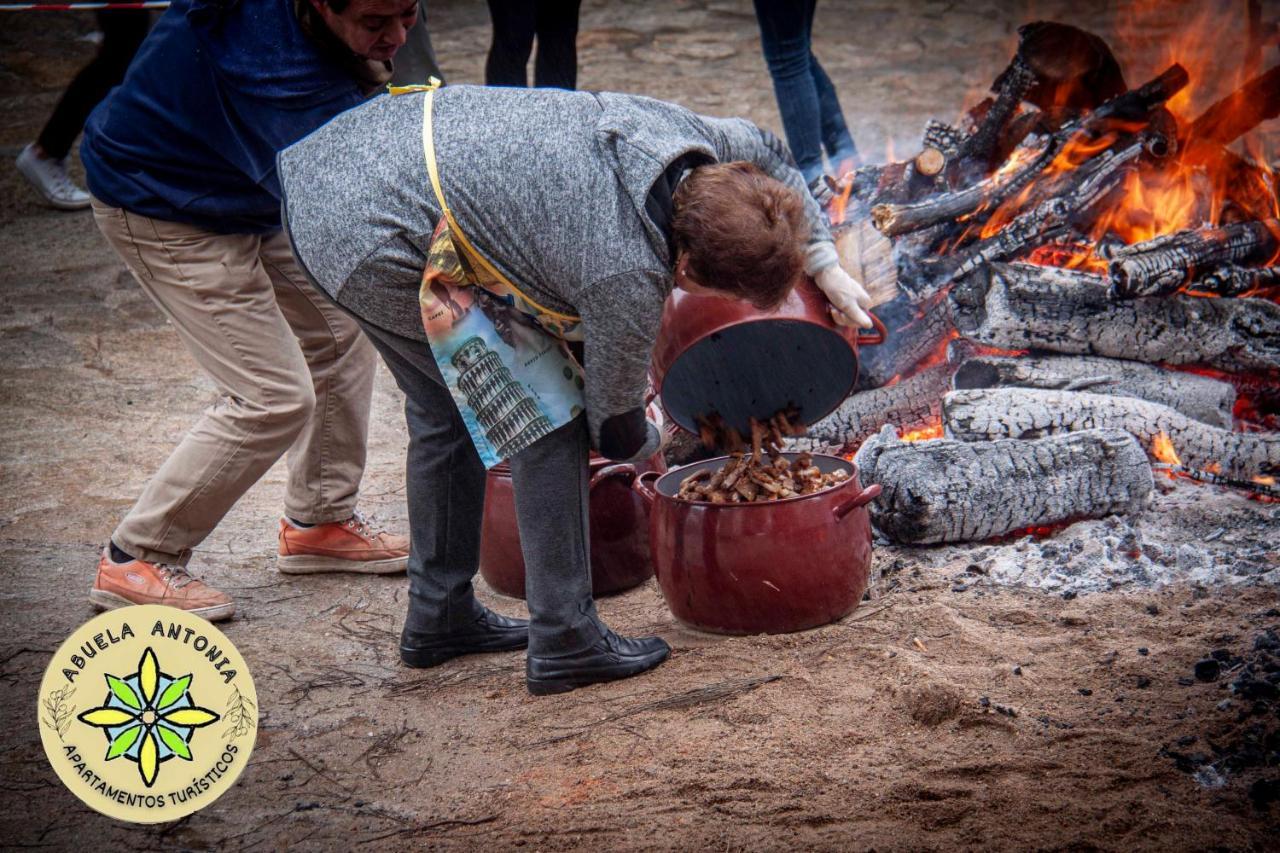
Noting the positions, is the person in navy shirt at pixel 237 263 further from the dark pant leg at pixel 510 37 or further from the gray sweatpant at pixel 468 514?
the dark pant leg at pixel 510 37

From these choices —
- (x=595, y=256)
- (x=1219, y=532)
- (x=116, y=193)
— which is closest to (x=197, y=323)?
(x=116, y=193)

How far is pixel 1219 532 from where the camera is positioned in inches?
138

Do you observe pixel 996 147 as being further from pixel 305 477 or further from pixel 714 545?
pixel 305 477

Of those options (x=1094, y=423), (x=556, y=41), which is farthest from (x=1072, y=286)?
(x=556, y=41)

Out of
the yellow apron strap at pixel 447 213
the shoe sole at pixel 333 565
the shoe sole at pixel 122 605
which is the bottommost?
the shoe sole at pixel 333 565

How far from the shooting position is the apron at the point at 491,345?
2488 millimetres

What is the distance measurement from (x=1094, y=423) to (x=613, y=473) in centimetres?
163

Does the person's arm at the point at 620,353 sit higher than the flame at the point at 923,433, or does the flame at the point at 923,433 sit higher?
the person's arm at the point at 620,353

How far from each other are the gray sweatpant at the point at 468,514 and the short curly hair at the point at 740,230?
594mm

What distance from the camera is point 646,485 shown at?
11.4 ft

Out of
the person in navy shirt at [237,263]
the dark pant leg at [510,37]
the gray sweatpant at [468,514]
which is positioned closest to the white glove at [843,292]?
the gray sweatpant at [468,514]

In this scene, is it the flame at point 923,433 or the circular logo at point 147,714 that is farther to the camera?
the flame at point 923,433

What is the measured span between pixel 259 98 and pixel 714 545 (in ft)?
5.14

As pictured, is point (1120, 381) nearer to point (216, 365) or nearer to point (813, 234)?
point (813, 234)
